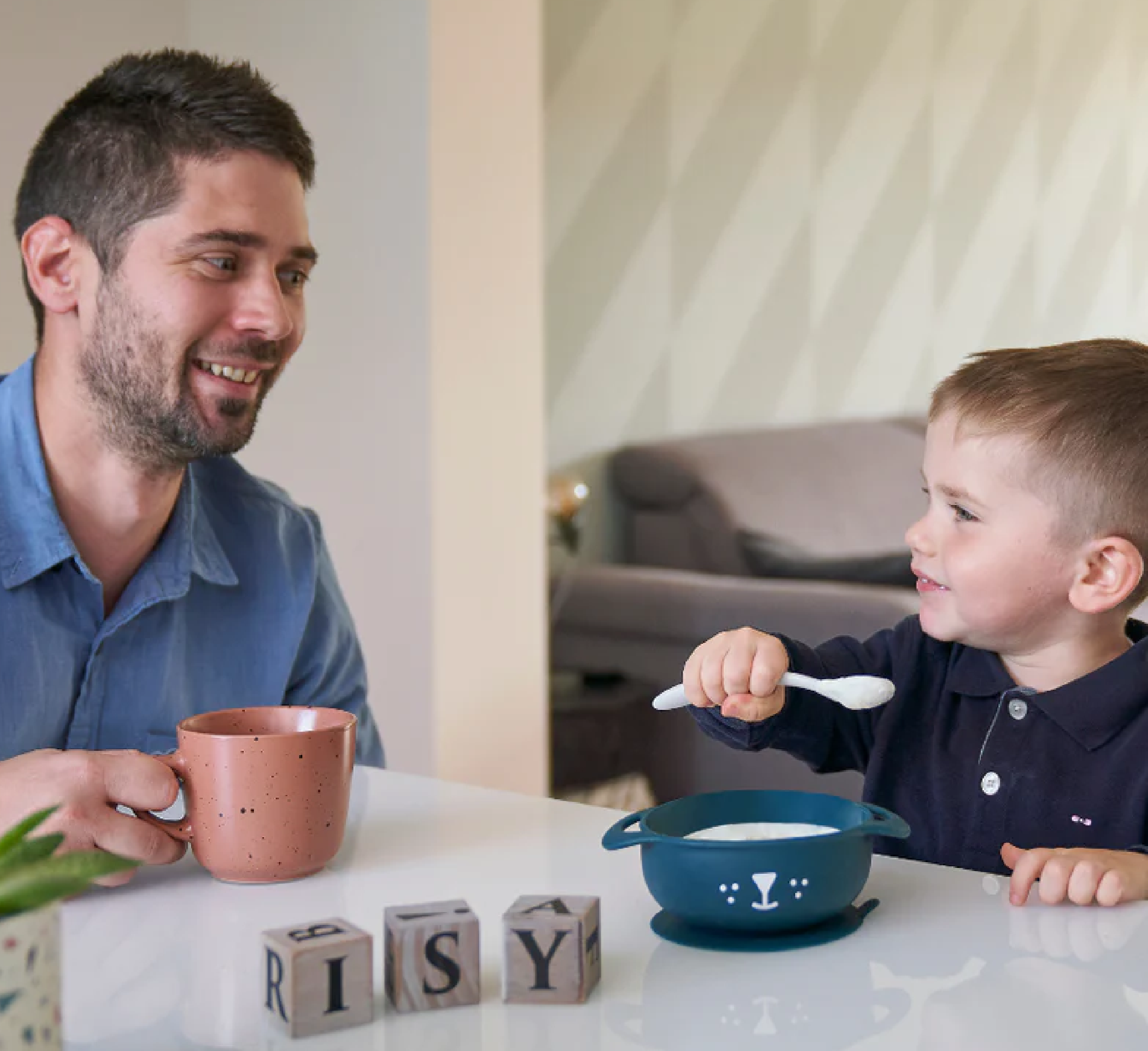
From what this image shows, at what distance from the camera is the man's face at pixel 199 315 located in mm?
1339

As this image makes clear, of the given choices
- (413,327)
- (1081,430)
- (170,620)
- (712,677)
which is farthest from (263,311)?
(413,327)

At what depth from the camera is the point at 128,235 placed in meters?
1.37

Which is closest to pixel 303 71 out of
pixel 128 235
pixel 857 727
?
pixel 128 235

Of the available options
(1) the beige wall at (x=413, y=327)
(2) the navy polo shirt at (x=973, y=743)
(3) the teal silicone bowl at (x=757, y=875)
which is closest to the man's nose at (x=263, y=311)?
(2) the navy polo shirt at (x=973, y=743)

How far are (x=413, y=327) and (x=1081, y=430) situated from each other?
57.2 inches

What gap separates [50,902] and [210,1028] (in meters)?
0.18

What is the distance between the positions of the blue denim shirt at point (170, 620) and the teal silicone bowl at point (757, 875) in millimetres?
558

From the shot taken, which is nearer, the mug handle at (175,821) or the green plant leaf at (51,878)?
the green plant leaf at (51,878)

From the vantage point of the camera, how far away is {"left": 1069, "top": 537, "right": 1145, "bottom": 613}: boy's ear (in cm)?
115

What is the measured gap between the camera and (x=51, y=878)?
0.48 metres

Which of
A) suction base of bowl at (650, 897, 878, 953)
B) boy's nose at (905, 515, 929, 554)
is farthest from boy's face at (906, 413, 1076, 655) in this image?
suction base of bowl at (650, 897, 878, 953)

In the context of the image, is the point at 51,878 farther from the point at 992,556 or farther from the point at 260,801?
the point at 992,556

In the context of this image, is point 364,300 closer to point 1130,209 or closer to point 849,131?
point 849,131

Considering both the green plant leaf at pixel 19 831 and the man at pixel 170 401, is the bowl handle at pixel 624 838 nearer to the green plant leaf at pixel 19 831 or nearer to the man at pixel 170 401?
the green plant leaf at pixel 19 831
